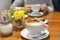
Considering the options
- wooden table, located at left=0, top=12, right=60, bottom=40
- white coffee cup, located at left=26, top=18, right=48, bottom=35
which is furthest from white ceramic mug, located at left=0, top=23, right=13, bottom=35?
white coffee cup, located at left=26, top=18, right=48, bottom=35

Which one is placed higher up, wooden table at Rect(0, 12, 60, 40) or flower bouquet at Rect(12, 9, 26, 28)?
flower bouquet at Rect(12, 9, 26, 28)

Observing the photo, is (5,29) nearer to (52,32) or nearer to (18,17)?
(18,17)

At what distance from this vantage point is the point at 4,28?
3.74ft

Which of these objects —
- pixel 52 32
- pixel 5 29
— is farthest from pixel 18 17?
pixel 52 32

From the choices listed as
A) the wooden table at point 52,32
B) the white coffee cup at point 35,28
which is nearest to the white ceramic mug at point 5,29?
the wooden table at point 52,32

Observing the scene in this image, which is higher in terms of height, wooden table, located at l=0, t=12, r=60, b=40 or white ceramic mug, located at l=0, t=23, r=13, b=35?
white ceramic mug, located at l=0, t=23, r=13, b=35

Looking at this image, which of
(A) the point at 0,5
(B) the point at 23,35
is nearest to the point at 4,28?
(B) the point at 23,35

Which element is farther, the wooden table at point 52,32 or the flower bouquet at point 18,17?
the flower bouquet at point 18,17

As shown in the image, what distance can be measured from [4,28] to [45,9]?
2.48ft

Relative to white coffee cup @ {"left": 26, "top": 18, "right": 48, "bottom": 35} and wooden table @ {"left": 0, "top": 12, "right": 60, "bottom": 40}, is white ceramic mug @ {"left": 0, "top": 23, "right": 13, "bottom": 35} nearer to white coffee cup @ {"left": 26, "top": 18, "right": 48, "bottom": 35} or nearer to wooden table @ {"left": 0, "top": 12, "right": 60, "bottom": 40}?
wooden table @ {"left": 0, "top": 12, "right": 60, "bottom": 40}

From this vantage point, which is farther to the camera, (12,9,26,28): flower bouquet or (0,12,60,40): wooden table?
(12,9,26,28): flower bouquet

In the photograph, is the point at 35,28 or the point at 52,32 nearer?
the point at 35,28

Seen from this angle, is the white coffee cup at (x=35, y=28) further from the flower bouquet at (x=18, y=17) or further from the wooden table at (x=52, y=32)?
the flower bouquet at (x=18, y=17)

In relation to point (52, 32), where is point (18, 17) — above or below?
above
